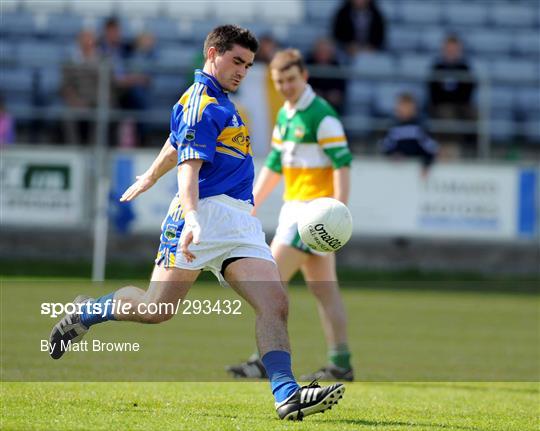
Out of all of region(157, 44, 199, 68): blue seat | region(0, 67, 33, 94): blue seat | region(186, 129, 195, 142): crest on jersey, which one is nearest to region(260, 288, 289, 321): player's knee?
region(186, 129, 195, 142): crest on jersey

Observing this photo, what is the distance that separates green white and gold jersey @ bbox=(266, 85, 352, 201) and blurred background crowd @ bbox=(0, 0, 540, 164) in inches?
345

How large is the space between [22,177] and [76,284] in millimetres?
2375

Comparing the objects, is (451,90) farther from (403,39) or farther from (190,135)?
(190,135)

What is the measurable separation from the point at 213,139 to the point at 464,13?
59.8ft

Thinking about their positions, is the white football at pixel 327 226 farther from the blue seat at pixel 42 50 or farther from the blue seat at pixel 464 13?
the blue seat at pixel 464 13

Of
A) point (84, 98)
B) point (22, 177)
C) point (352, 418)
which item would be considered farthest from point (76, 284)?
point (352, 418)

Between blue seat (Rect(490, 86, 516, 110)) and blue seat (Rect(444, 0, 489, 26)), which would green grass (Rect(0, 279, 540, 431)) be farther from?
blue seat (Rect(444, 0, 489, 26))

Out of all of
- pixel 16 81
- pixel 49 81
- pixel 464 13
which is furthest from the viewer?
pixel 464 13

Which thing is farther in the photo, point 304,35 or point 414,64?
point 414,64

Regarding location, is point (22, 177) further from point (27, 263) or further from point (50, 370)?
point (50, 370)

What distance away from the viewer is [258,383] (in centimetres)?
896

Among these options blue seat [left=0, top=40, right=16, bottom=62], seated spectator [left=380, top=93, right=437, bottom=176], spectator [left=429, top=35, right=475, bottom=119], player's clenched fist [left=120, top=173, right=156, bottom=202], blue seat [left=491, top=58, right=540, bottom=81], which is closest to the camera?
player's clenched fist [left=120, top=173, right=156, bottom=202]

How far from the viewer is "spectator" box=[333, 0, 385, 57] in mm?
20594

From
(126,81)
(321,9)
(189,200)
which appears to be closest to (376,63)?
(321,9)
